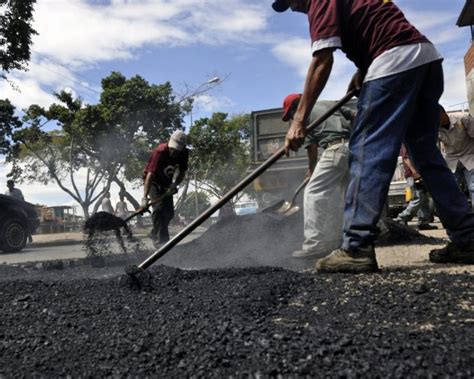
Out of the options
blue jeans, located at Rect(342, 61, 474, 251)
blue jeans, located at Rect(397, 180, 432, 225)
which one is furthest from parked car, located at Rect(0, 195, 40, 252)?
blue jeans, located at Rect(342, 61, 474, 251)

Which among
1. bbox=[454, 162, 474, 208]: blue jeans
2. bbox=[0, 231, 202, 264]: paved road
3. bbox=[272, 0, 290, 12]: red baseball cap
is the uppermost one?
bbox=[272, 0, 290, 12]: red baseball cap

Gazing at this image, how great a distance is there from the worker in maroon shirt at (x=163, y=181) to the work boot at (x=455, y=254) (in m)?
4.04

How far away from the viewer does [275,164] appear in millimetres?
11188

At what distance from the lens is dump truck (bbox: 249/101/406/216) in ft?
36.0

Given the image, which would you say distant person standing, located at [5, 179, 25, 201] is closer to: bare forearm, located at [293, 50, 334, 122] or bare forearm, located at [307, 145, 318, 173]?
bare forearm, located at [307, 145, 318, 173]

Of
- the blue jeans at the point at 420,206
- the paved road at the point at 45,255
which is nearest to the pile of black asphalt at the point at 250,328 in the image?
the paved road at the point at 45,255

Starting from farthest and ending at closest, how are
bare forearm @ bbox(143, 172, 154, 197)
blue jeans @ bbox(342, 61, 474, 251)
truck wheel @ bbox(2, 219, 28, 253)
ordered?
truck wheel @ bbox(2, 219, 28, 253), bare forearm @ bbox(143, 172, 154, 197), blue jeans @ bbox(342, 61, 474, 251)

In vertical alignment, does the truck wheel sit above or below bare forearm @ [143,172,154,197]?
below

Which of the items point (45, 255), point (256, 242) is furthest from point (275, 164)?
point (256, 242)

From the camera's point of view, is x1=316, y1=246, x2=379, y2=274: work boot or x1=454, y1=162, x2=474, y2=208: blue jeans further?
x1=454, y1=162, x2=474, y2=208: blue jeans

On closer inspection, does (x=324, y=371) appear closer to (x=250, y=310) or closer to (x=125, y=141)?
(x=250, y=310)

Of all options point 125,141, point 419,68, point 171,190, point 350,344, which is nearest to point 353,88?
point 419,68

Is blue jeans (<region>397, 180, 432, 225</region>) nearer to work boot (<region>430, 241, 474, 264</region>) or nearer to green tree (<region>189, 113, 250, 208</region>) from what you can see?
work boot (<region>430, 241, 474, 264</region>)

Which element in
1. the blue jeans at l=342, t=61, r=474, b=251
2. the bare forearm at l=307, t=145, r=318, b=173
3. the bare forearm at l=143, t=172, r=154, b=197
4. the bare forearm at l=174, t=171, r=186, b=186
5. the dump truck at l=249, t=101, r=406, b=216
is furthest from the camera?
the dump truck at l=249, t=101, r=406, b=216
